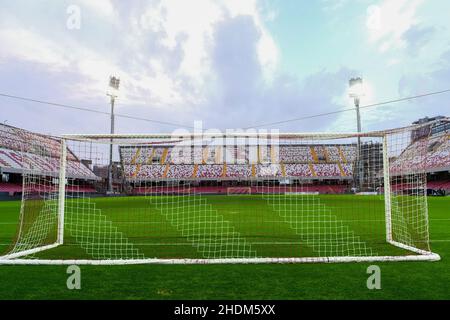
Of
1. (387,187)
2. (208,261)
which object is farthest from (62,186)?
(387,187)

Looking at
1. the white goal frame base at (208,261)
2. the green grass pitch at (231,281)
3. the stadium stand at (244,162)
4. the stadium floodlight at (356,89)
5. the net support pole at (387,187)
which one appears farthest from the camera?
the stadium stand at (244,162)

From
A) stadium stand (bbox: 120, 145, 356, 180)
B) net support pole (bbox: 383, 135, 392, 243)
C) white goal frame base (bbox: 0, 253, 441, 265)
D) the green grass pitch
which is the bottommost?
the green grass pitch

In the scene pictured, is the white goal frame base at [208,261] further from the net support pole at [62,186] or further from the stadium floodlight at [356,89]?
the stadium floodlight at [356,89]

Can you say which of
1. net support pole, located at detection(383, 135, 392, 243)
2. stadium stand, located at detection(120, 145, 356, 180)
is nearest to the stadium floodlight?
stadium stand, located at detection(120, 145, 356, 180)

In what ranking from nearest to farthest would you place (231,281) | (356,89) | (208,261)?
(231,281)
(208,261)
(356,89)

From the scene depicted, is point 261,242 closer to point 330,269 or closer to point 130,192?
point 330,269

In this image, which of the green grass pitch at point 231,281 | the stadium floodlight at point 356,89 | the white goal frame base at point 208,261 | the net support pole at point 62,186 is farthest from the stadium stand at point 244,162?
the green grass pitch at point 231,281

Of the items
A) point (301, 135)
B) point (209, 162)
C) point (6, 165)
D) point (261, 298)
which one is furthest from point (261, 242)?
point (209, 162)

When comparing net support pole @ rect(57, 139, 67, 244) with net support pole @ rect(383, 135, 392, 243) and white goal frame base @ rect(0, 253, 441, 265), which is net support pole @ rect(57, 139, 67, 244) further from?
net support pole @ rect(383, 135, 392, 243)

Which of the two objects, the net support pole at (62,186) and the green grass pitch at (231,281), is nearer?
the green grass pitch at (231,281)

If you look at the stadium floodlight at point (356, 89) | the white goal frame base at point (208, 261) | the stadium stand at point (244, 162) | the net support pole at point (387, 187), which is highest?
the stadium floodlight at point (356, 89)

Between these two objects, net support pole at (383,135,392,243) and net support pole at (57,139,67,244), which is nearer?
net support pole at (57,139,67,244)

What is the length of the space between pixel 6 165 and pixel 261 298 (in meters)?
40.0

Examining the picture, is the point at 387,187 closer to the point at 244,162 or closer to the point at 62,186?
the point at 62,186
